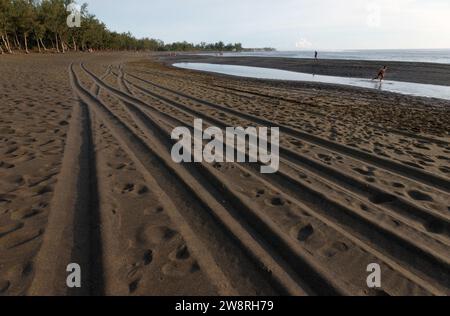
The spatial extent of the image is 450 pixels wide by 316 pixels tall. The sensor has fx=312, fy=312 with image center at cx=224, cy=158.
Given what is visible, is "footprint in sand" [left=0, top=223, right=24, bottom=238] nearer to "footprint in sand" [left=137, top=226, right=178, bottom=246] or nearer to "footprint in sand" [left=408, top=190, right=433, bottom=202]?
"footprint in sand" [left=137, top=226, right=178, bottom=246]

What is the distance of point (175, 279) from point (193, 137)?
480 cm

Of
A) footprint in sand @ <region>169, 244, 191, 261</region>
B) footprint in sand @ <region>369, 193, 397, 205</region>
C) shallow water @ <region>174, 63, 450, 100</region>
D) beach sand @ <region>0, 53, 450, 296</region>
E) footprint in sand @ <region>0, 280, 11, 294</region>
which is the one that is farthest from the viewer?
shallow water @ <region>174, 63, 450, 100</region>

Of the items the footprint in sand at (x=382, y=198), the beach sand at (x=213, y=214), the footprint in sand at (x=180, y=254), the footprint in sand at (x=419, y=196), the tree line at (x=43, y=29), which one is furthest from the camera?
the tree line at (x=43, y=29)

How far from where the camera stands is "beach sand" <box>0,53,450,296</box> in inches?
117

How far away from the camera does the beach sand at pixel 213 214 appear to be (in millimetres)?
2978

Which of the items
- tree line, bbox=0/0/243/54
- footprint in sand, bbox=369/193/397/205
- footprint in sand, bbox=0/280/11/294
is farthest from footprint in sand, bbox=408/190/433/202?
A: tree line, bbox=0/0/243/54

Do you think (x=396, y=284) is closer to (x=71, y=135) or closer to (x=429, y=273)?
(x=429, y=273)

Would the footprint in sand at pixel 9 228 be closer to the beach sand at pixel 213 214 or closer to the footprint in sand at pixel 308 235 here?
the beach sand at pixel 213 214

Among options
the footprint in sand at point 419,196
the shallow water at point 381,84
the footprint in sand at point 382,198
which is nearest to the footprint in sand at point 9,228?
the footprint in sand at point 382,198

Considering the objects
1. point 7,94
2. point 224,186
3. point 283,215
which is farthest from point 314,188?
point 7,94

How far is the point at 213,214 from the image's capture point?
13.3 ft

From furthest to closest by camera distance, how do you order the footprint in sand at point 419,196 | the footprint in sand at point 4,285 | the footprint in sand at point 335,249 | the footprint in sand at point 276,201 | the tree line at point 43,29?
the tree line at point 43,29 < the footprint in sand at point 419,196 < the footprint in sand at point 276,201 < the footprint in sand at point 335,249 < the footprint in sand at point 4,285

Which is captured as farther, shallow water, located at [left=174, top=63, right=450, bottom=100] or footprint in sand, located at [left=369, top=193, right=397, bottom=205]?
shallow water, located at [left=174, top=63, right=450, bottom=100]

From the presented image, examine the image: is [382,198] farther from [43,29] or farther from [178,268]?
[43,29]
